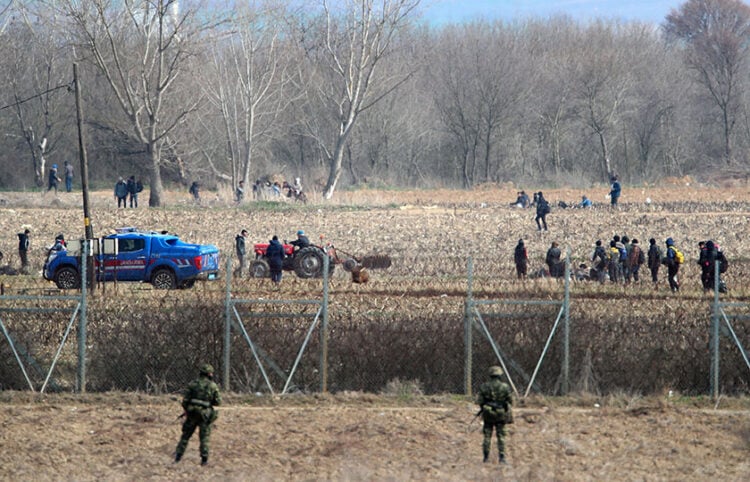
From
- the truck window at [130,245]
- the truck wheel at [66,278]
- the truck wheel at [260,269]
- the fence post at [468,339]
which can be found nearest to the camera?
the fence post at [468,339]

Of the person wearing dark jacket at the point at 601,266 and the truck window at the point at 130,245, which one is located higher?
the truck window at the point at 130,245

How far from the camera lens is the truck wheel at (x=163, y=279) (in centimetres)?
2619

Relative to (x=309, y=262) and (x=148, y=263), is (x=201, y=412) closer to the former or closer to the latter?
(x=148, y=263)

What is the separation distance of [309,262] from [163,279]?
13.2ft

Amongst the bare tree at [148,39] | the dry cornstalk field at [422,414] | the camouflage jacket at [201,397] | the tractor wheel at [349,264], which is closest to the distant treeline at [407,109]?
the bare tree at [148,39]

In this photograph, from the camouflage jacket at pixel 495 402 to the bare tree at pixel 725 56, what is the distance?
65.9 meters

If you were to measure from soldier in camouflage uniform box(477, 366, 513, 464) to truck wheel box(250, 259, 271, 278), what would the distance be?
1580 cm

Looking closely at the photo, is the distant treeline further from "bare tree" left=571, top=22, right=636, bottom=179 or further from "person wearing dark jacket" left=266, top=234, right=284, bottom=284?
"person wearing dark jacket" left=266, top=234, right=284, bottom=284

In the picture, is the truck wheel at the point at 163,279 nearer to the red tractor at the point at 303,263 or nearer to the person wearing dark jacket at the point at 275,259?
the red tractor at the point at 303,263

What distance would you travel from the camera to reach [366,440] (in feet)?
43.9

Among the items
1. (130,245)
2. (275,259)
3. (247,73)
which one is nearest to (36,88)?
(247,73)

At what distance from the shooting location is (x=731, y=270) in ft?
90.8

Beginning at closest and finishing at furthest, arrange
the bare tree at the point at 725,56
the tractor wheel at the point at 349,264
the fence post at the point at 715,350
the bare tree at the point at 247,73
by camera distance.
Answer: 1. the fence post at the point at 715,350
2. the tractor wheel at the point at 349,264
3. the bare tree at the point at 247,73
4. the bare tree at the point at 725,56

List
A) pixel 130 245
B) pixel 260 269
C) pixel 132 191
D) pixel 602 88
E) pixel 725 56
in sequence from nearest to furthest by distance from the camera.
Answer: pixel 130 245
pixel 260 269
pixel 132 191
pixel 602 88
pixel 725 56
